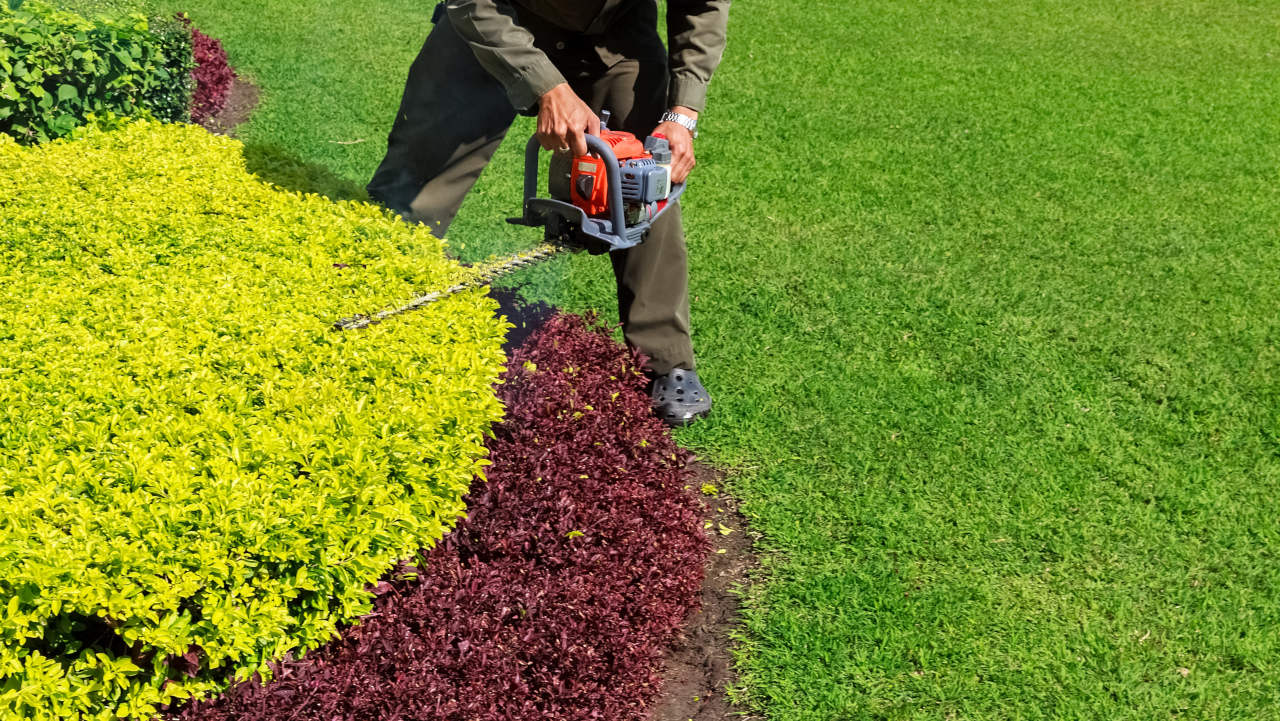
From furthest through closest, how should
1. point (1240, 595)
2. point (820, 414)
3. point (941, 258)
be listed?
point (941, 258), point (820, 414), point (1240, 595)

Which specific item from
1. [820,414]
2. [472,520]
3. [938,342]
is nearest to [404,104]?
[472,520]

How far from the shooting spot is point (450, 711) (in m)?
2.54

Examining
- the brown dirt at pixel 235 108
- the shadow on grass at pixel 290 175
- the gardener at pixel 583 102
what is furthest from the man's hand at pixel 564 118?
the brown dirt at pixel 235 108

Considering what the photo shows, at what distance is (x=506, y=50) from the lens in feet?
11.2

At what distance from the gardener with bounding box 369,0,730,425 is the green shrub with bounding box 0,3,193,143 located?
2036 mm

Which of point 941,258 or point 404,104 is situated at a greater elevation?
point 404,104

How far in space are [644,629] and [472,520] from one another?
1.97ft

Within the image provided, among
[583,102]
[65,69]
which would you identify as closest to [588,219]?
[583,102]

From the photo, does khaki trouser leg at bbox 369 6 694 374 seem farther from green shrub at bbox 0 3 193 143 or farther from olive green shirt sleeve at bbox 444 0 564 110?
green shrub at bbox 0 3 193 143

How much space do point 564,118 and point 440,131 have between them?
0.76m

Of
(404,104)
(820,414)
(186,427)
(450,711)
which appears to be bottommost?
(820,414)

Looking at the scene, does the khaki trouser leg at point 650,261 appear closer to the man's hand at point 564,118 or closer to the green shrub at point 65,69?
the man's hand at point 564,118

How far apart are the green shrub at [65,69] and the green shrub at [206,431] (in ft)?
4.74

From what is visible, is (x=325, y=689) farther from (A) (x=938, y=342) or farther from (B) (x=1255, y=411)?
(B) (x=1255, y=411)
